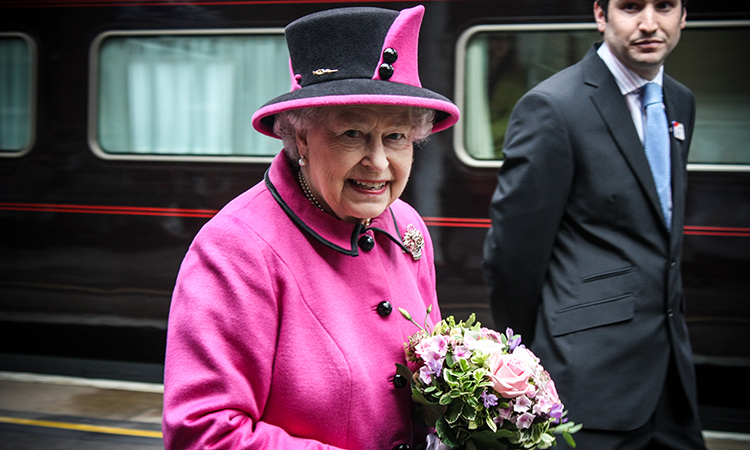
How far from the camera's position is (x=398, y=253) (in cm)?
169

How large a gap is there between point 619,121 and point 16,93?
4109 millimetres

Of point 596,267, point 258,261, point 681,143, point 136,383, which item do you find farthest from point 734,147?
point 136,383

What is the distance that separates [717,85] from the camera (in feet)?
Answer: 12.5

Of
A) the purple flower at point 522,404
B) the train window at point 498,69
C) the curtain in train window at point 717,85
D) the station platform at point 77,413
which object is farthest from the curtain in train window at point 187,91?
the purple flower at point 522,404

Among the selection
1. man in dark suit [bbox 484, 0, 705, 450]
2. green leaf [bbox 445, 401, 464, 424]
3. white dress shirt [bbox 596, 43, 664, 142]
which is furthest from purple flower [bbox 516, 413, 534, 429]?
white dress shirt [bbox 596, 43, 664, 142]

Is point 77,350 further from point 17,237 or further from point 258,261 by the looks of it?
point 258,261

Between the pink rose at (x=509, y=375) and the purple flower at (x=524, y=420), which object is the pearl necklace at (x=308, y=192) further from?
the purple flower at (x=524, y=420)

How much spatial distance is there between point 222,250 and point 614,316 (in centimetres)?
130

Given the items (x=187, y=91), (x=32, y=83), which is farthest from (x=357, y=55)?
(x=32, y=83)

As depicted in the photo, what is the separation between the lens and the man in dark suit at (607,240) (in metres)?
2.11

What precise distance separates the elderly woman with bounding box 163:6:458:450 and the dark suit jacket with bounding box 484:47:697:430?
28.0 inches

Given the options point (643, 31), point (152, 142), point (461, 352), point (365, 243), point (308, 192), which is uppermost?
point (643, 31)

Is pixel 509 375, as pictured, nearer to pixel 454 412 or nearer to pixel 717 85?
pixel 454 412

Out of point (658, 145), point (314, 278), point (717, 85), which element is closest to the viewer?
point (314, 278)
